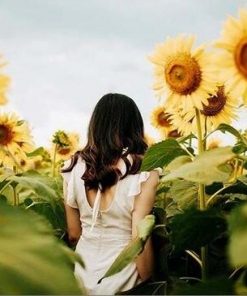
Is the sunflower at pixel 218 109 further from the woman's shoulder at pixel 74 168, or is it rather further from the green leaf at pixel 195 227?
the green leaf at pixel 195 227

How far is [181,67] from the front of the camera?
229 centimetres

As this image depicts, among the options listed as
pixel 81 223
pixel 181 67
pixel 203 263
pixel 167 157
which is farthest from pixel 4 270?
pixel 81 223

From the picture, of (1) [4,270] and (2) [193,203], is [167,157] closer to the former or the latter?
(2) [193,203]

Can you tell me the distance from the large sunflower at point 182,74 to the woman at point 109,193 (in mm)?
509

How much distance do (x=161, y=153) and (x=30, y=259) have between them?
1513 millimetres

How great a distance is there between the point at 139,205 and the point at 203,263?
2.66 ft

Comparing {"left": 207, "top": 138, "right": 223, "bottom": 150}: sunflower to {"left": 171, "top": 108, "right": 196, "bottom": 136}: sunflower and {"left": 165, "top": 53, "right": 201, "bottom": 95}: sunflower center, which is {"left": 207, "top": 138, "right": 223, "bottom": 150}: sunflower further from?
{"left": 165, "top": 53, "right": 201, "bottom": 95}: sunflower center

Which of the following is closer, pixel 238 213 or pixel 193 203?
pixel 238 213

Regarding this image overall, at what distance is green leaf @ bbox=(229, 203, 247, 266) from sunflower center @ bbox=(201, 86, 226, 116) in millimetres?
1766

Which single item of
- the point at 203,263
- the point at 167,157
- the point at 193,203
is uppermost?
the point at 167,157

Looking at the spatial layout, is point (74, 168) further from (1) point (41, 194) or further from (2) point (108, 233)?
(1) point (41, 194)

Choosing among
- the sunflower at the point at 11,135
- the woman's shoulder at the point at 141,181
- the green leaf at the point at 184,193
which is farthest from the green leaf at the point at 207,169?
the sunflower at the point at 11,135

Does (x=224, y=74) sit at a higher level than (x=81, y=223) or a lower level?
higher

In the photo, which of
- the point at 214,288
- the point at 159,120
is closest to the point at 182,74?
the point at 214,288
